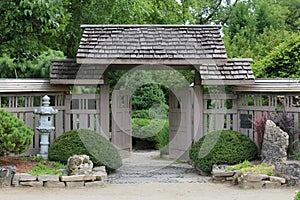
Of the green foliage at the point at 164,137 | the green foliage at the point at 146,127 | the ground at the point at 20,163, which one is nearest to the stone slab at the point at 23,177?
the ground at the point at 20,163

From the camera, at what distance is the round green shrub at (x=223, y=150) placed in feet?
32.9

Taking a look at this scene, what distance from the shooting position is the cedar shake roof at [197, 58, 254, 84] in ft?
35.3

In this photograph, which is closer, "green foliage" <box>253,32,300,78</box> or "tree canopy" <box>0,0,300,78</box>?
"tree canopy" <box>0,0,300,78</box>

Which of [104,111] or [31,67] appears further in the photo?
[31,67]

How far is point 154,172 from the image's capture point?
1086cm

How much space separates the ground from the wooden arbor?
1972 millimetres

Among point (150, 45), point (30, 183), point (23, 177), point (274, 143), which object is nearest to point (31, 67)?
point (150, 45)

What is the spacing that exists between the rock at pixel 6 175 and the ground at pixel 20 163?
0.52m

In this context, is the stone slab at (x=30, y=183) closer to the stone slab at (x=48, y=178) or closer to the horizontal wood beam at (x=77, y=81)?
the stone slab at (x=48, y=178)

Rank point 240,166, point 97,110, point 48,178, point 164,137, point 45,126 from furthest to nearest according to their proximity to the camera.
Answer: point 164,137 → point 97,110 → point 45,126 → point 240,166 → point 48,178

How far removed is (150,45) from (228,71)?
1990mm

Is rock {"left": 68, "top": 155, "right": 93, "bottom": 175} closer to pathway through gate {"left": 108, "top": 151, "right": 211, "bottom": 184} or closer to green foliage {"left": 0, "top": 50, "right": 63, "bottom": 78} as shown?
pathway through gate {"left": 108, "top": 151, "right": 211, "bottom": 184}

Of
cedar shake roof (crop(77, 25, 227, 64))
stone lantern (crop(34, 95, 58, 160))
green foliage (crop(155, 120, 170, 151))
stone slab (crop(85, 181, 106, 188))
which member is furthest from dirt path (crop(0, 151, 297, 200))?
green foliage (crop(155, 120, 170, 151))

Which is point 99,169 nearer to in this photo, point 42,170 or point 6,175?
point 42,170
